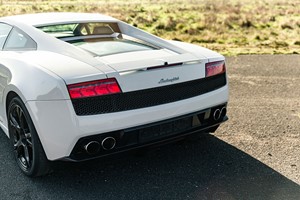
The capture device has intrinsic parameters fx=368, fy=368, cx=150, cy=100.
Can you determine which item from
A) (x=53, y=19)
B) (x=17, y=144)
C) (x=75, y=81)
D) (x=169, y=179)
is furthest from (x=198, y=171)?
(x=53, y=19)

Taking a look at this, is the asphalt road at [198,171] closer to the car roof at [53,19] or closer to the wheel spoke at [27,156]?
the wheel spoke at [27,156]

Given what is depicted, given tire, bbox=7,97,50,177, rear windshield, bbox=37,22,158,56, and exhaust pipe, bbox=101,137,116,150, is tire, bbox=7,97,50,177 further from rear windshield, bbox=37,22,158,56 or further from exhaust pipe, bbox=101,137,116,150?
rear windshield, bbox=37,22,158,56

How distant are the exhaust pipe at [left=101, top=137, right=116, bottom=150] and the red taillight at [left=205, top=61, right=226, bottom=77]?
104 centimetres

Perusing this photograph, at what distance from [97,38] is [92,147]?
153 cm

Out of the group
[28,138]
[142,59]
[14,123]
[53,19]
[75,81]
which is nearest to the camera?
[75,81]

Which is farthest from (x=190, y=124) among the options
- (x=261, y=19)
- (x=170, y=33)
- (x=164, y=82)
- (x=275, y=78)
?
(x=261, y=19)

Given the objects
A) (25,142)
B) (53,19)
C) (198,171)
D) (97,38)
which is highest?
(53,19)

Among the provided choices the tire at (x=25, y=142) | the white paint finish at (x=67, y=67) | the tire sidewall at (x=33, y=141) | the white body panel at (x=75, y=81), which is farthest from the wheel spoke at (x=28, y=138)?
the white paint finish at (x=67, y=67)

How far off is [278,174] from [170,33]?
10.9m

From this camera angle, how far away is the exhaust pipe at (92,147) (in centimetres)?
275

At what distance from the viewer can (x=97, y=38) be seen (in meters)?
3.91

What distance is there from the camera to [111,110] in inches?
108

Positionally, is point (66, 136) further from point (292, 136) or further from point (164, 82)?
point (292, 136)

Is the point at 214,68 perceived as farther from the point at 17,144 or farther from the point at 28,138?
the point at 17,144
